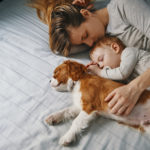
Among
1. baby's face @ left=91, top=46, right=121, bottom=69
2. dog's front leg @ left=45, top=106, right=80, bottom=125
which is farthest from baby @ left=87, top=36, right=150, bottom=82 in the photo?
dog's front leg @ left=45, top=106, right=80, bottom=125

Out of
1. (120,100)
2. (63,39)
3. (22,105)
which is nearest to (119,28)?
(63,39)

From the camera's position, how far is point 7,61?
1.23 meters

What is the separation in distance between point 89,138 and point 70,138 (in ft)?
0.29

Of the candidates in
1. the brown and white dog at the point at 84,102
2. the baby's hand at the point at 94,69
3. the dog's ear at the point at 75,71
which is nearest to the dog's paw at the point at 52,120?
the brown and white dog at the point at 84,102

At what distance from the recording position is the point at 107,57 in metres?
1.16

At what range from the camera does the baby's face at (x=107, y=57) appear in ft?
3.80

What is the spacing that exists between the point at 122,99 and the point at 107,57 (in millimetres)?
355

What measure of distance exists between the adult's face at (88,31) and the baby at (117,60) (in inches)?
2.6

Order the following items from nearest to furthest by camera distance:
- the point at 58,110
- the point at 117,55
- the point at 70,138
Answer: the point at 70,138 < the point at 58,110 < the point at 117,55

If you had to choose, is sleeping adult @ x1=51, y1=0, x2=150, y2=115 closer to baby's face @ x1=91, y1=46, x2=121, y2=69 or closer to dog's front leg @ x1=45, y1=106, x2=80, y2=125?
baby's face @ x1=91, y1=46, x2=121, y2=69

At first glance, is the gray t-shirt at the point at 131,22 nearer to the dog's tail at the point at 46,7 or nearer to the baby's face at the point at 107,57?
the baby's face at the point at 107,57

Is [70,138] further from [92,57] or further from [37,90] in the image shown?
[92,57]

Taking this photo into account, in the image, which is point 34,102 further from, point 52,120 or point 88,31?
point 88,31

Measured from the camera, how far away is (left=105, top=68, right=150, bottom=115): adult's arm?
2.85 ft
